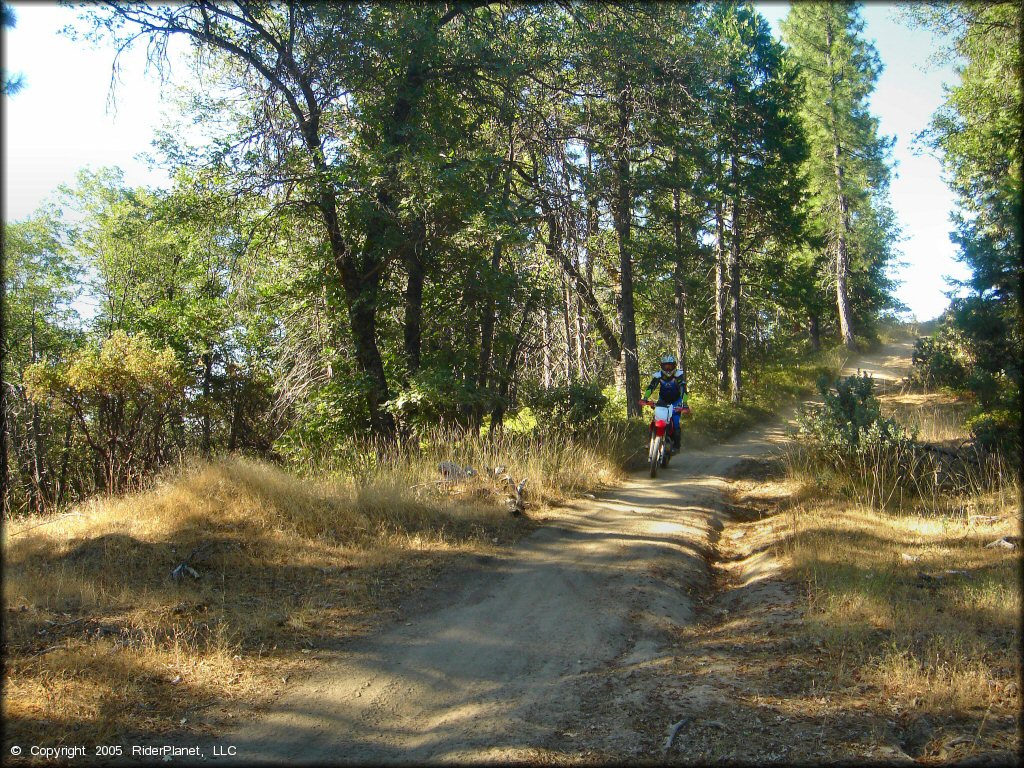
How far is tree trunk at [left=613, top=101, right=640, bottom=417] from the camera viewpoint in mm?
13959

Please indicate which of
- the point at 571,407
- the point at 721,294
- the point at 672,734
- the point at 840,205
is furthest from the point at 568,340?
the point at 840,205

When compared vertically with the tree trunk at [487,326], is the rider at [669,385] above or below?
below

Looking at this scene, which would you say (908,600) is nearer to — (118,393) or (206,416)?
(118,393)

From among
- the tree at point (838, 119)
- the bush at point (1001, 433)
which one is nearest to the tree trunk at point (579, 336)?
the bush at point (1001, 433)

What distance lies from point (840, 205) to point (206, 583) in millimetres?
34404

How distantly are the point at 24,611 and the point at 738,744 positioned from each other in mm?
5585

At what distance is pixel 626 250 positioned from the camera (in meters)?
17.2

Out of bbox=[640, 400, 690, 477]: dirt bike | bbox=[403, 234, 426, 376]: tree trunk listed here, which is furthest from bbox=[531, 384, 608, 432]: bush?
bbox=[403, 234, 426, 376]: tree trunk

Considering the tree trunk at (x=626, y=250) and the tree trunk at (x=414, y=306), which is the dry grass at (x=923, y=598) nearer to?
the tree trunk at (x=626, y=250)

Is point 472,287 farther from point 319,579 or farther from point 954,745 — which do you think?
point 954,745

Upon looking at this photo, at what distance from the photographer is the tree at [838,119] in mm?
31172

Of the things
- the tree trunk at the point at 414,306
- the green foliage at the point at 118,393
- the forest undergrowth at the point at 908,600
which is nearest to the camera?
the forest undergrowth at the point at 908,600

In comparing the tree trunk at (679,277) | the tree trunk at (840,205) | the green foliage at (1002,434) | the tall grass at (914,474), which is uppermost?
the tree trunk at (840,205)

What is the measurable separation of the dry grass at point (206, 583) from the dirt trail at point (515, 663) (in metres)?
0.43
